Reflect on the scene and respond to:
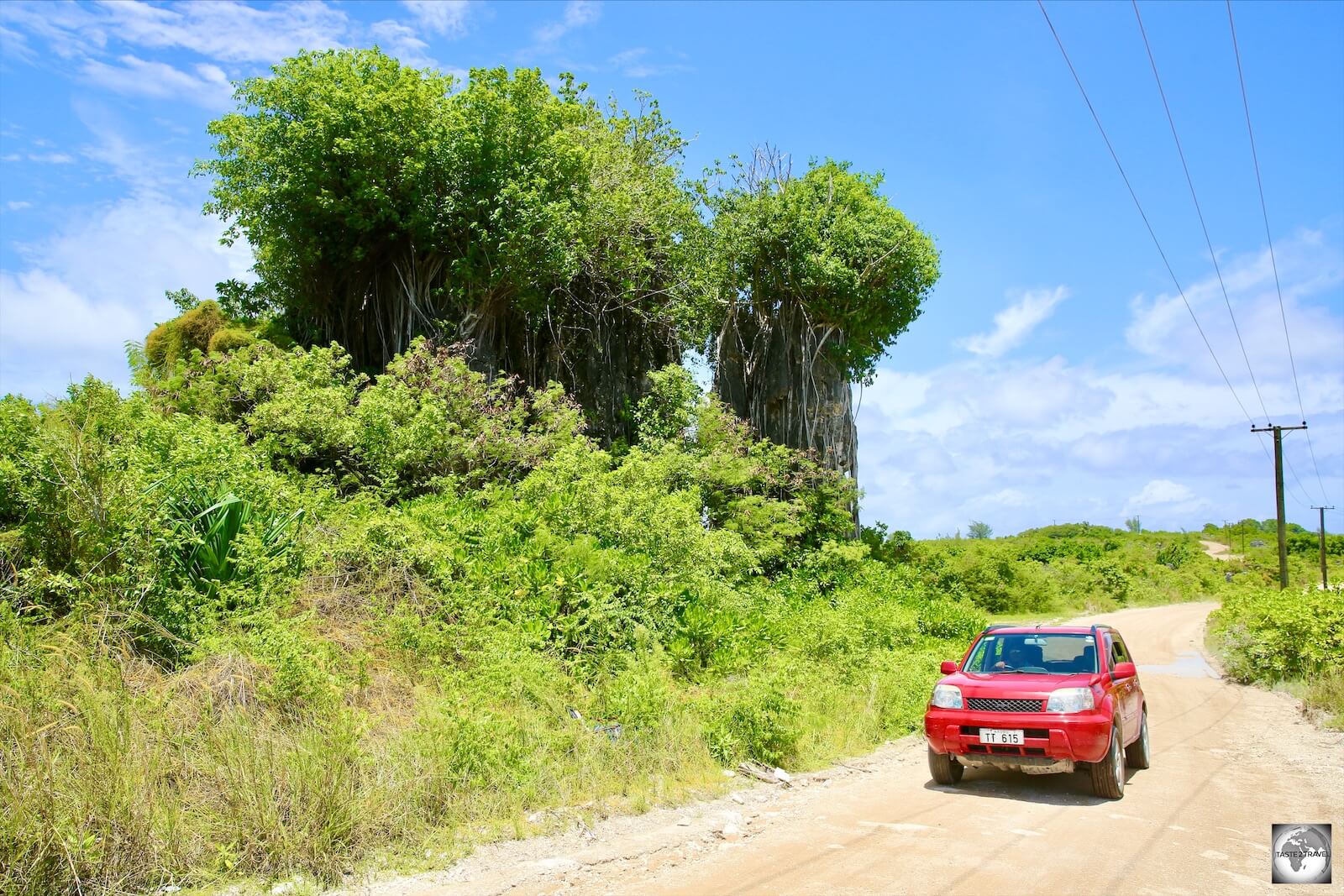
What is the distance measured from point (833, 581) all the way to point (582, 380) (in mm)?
8704

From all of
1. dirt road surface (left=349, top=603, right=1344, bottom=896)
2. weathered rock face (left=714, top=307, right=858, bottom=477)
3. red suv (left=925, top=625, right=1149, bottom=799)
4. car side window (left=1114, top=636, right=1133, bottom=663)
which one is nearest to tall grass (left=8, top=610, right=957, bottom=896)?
dirt road surface (left=349, top=603, right=1344, bottom=896)

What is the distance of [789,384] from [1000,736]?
19.1m

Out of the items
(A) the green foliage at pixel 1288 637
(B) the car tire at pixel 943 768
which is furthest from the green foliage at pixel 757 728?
(A) the green foliage at pixel 1288 637

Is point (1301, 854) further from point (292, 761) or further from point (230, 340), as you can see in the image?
point (230, 340)

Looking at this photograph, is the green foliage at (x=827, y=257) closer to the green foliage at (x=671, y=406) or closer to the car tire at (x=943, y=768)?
the green foliage at (x=671, y=406)

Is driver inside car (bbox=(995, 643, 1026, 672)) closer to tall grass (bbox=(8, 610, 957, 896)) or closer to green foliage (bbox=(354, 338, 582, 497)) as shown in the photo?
tall grass (bbox=(8, 610, 957, 896))

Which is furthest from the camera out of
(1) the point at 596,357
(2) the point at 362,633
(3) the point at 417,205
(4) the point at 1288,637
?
(1) the point at 596,357

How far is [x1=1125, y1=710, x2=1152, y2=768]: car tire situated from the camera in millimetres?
9688

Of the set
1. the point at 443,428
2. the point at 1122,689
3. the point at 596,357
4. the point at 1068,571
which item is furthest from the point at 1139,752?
the point at 1068,571

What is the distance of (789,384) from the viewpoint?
88.1 ft

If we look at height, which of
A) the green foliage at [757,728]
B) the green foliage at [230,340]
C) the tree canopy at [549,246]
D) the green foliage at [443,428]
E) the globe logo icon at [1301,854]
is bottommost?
the globe logo icon at [1301,854]

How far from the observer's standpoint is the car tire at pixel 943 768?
8.77 m

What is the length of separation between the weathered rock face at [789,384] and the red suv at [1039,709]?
1681cm

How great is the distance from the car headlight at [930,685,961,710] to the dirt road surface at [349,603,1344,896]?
80 centimetres
